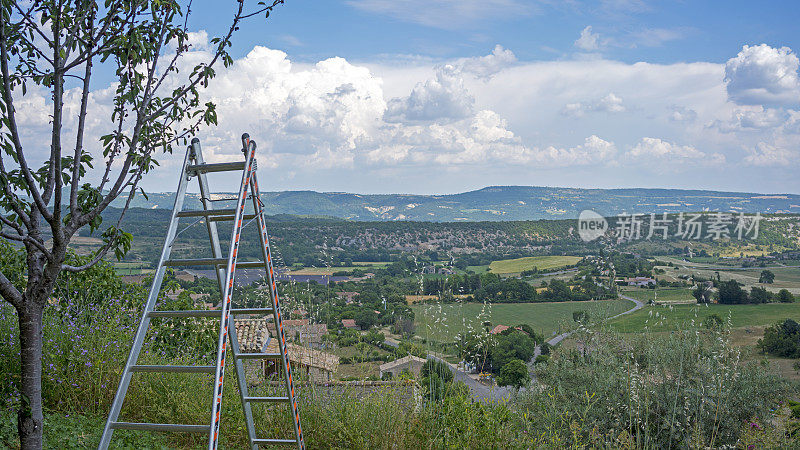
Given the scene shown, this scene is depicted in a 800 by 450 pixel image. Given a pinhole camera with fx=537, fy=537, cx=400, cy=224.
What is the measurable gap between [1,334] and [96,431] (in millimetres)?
1669

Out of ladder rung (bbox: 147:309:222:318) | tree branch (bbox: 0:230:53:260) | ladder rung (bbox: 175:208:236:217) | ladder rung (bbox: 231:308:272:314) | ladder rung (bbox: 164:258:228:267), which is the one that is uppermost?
ladder rung (bbox: 175:208:236:217)

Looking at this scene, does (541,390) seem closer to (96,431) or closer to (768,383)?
(768,383)

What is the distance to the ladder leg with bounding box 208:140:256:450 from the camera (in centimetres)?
253

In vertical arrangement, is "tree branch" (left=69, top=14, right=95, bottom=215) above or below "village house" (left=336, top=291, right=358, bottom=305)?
above

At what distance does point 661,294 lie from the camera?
803cm

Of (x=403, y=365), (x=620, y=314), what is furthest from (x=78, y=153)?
(x=620, y=314)

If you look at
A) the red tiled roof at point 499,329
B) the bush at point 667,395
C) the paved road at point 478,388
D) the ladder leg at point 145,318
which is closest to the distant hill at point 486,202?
the red tiled roof at point 499,329

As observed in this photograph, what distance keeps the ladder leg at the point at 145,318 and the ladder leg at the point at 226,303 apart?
0.43 metres

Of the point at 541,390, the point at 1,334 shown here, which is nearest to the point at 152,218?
the point at 1,334

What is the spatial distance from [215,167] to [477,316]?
2.75 meters

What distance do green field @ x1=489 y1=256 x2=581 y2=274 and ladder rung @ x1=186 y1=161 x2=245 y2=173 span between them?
43.1 feet

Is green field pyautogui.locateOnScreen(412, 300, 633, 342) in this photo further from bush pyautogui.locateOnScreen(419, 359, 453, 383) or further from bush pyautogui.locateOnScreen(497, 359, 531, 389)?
bush pyautogui.locateOnScreen(497, 359, 531, 389)

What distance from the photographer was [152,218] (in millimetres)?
16562

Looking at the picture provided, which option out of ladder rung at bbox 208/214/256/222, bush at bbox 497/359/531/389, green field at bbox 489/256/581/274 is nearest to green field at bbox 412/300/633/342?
bush at bbox 497/359/531/389
